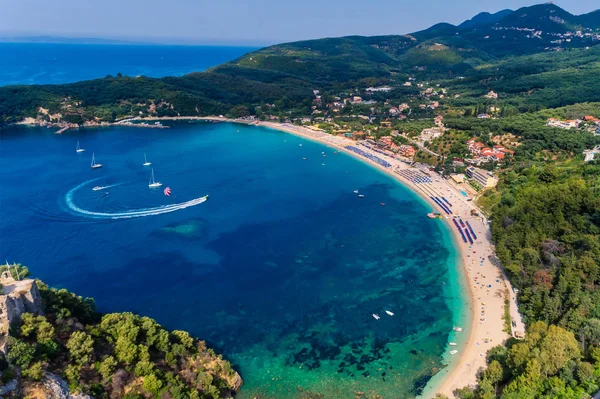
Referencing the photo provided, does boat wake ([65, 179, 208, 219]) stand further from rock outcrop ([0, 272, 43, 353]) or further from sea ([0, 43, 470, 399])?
rock outcrop ([0, 272, 43, 353])

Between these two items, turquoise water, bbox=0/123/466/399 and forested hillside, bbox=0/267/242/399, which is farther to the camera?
turquoise water, bbox=0/123/466/399

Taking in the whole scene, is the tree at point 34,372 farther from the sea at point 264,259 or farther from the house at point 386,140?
the house at point 386,140

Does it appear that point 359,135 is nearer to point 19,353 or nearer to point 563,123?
point 563,123

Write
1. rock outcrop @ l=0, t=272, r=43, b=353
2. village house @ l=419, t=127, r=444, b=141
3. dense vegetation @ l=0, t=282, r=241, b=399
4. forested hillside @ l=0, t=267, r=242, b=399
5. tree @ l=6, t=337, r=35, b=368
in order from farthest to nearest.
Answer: village house @ l=419, t=127, r=444, b=141 < rock outcrop @ l=0, t=272, r=43, b=353 < dense vegetation @ l=0, t=282, r=241, b=399 < forested hillside @ l=0, t=267, r=242, b=399 < tree @ l=6, t=337, r=35, b=368

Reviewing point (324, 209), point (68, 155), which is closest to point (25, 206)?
point (68, 155)

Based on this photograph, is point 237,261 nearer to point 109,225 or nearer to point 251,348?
point 251,348

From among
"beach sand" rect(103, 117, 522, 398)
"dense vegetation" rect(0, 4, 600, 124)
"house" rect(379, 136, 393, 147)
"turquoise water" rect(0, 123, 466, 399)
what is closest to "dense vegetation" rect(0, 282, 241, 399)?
"turquoise water" rect(0, 123, 466, 399)
